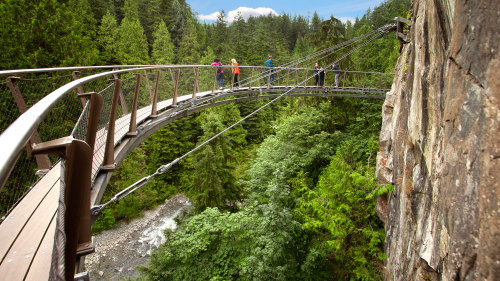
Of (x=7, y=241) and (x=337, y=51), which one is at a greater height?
(x=337, y=51)

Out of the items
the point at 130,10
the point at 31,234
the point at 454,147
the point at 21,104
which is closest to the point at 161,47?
the point at 130,10

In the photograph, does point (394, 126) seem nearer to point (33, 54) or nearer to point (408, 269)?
point (408, 269)

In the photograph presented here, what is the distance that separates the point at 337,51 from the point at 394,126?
22.0 ft

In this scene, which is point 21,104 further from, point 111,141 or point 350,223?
point 350,223

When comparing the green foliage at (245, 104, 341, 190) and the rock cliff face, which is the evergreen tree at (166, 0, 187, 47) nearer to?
the green foliage at (245, 104, 341, 190)

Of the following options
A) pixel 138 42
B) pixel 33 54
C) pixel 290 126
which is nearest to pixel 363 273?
pixel 290 126

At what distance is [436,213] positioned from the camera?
4.00 m

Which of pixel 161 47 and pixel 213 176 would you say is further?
pixel 161 47

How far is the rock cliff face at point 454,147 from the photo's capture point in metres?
2.74

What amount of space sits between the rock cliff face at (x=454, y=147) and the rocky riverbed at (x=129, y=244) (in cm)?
1112

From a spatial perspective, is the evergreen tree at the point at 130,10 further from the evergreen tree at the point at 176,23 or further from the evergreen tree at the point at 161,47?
the evergreen tree at the point at 161,47

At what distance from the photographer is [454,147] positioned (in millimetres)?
3314

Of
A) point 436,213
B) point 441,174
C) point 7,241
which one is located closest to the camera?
point 7,241

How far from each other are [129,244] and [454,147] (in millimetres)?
16108
